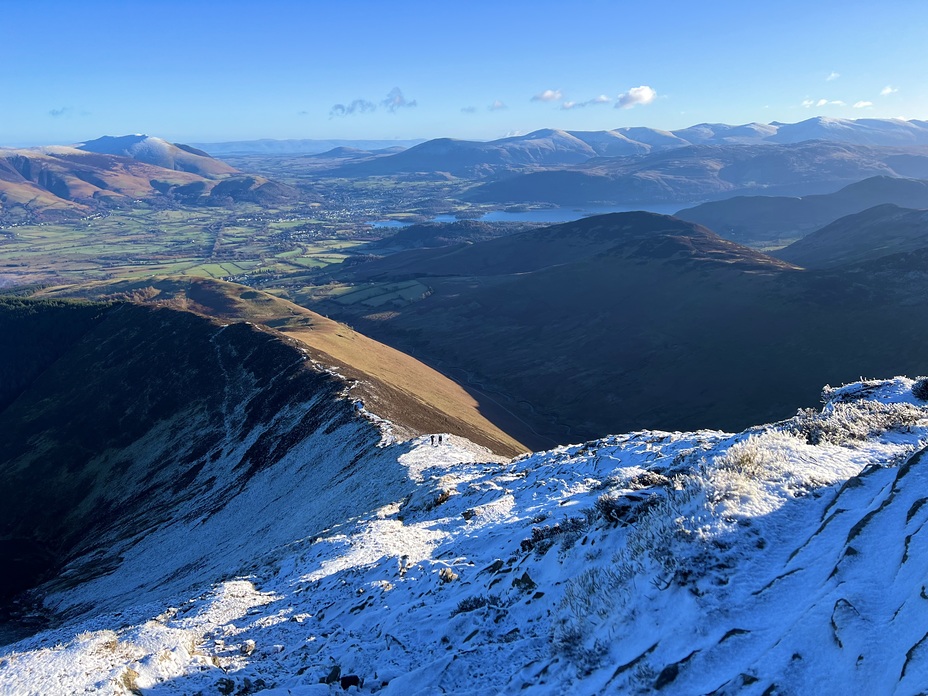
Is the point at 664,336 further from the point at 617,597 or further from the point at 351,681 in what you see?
the point at 351,681

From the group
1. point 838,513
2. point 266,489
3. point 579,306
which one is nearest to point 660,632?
point 838,513

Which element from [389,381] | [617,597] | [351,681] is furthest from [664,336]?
[351,681]

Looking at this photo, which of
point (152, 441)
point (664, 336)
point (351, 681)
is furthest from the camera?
point (664, 336)

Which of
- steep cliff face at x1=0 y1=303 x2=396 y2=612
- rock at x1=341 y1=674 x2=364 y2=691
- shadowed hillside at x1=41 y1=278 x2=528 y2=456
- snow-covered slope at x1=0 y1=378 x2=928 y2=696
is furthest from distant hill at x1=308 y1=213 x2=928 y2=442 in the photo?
rock at x1=341 y1=674 x2=364 y2=691

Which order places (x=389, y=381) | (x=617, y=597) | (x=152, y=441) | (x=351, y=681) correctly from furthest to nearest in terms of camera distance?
(x=389, y=381) < (x=152, y=441) < (x=351, y=681) < (x=617, y=597)

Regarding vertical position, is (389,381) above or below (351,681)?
below

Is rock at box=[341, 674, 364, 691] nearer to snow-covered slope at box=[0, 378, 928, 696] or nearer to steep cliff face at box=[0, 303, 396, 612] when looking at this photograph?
snow-covered slope at box=[0, 378, 928, 696]

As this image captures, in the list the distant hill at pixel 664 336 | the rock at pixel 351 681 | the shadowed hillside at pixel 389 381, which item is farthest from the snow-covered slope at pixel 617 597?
the distant hill at pixel 664 336
